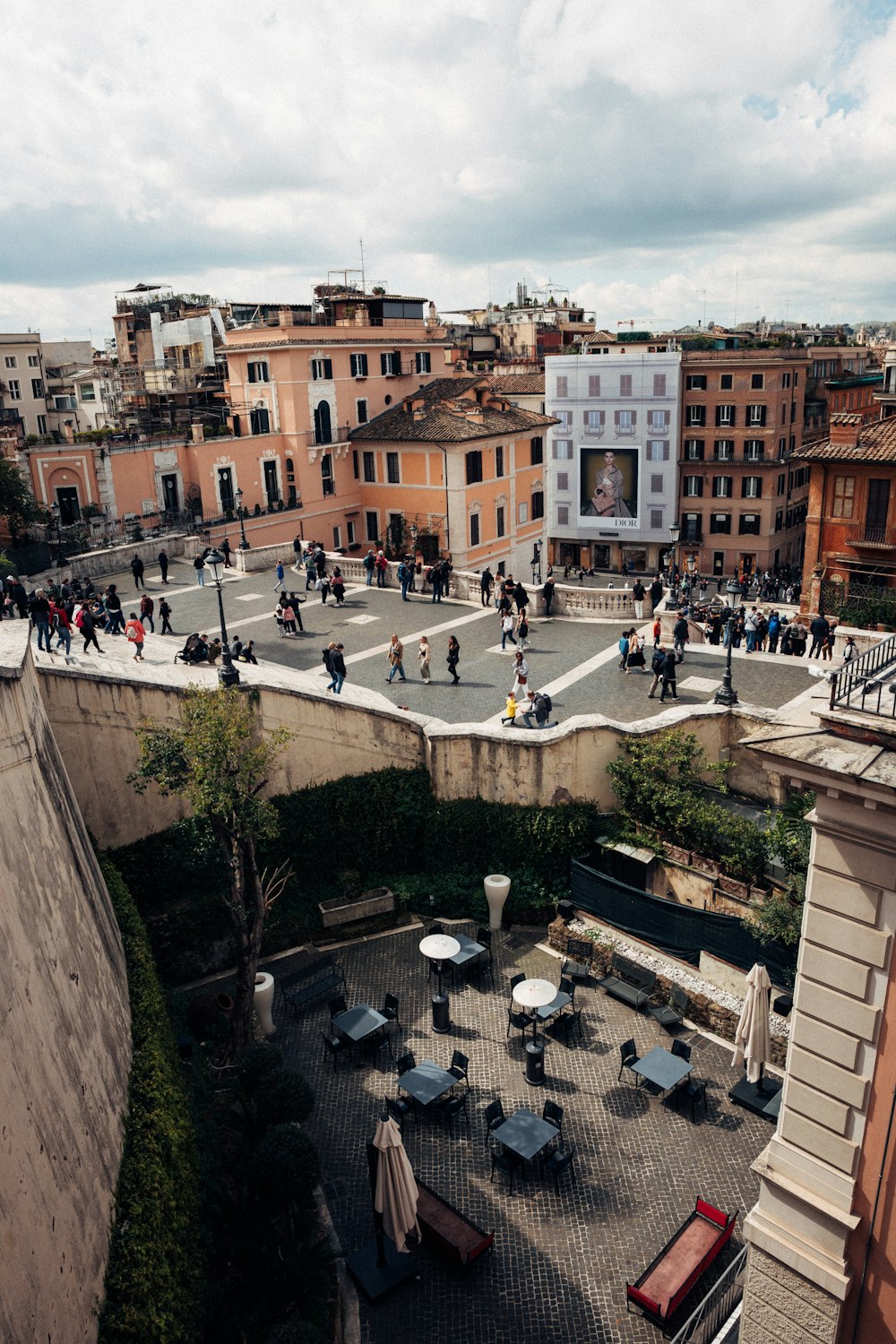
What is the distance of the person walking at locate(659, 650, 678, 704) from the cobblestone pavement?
24.1 feet

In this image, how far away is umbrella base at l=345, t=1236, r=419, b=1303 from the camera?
41.2 feet

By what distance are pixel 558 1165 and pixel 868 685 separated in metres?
9.51

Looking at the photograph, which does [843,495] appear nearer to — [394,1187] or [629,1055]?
[629,1055]

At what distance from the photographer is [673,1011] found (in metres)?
17.6

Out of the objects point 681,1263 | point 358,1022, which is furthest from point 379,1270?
point 358,1022

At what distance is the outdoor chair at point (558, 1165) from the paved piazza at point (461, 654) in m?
8.93

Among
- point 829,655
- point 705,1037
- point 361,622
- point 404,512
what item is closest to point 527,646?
point 361,622

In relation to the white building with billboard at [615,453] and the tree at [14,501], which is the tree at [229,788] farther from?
the white building with billboard at [615,453]

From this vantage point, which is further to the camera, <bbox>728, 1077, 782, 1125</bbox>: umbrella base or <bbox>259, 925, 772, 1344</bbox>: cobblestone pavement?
<bbox>728, 1077, 782, 1125</bbox>: umbrella base

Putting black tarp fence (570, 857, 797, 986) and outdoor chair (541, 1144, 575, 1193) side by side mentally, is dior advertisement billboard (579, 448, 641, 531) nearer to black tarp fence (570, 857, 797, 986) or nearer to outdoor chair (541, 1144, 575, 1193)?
black tarp fence (570, 857, 797, 986)

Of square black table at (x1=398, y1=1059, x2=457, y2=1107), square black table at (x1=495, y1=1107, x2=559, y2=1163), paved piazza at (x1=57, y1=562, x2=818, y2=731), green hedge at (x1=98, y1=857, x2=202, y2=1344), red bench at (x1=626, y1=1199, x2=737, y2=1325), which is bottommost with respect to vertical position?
red bench at (x1=626, y1=1199, x2=737, y2=1325)

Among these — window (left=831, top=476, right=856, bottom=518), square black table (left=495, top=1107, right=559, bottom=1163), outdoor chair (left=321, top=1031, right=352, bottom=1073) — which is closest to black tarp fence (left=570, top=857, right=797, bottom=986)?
square black table (left=495, top=1107, right=559, bottom=1163)

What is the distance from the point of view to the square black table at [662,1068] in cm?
1534

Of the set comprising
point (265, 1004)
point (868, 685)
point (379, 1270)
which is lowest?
point (379, 1270)
